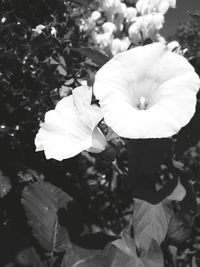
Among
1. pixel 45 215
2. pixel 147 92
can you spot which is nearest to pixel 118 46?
pixel 147 92

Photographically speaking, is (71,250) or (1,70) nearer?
(71,250)

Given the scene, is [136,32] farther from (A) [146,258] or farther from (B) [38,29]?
(A) [146,258]

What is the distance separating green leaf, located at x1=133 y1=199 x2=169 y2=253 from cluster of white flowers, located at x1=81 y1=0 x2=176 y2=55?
49 centimetres

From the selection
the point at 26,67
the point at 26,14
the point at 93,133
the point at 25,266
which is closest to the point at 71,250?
the point at 25,266

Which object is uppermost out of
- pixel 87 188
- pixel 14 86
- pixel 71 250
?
pixel 14 86

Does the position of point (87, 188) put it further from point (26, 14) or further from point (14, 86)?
point (26, 14)

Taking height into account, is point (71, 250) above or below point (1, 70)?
below

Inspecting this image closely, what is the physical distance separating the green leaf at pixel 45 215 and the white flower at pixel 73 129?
0.11 metres

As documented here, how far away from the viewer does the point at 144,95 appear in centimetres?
66

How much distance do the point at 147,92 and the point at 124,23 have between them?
56 cm

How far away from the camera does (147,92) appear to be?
653mm

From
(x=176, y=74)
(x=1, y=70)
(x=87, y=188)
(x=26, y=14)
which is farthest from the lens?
(x=87, y=188)

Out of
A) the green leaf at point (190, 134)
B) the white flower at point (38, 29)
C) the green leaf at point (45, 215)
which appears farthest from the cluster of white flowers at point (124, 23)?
the green leaf at point (45, 215)

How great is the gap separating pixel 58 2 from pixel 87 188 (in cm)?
54
